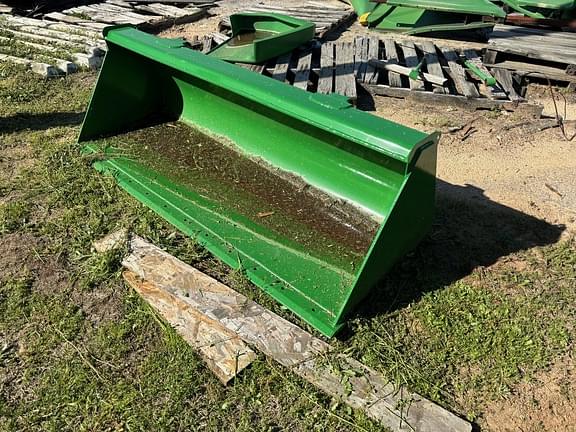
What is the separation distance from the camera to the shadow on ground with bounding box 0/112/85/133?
4.72m

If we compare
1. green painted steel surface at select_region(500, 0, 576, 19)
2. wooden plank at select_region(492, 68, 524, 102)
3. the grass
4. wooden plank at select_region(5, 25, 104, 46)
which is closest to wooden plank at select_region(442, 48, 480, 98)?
wooden plank at select_region(492, 68, 524, 102)

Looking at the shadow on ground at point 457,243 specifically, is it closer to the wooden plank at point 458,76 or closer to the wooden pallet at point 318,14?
the wooden plank at point 458,76

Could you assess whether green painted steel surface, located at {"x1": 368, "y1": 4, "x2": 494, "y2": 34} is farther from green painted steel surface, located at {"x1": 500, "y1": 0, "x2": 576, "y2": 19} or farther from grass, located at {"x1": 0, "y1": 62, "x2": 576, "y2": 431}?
grass, located at {"x1": 0, "y1": 62, "x2": 576, "y2": 431}

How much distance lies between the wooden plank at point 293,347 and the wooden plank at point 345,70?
3.16 metres

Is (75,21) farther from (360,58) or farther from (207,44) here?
(360,58)

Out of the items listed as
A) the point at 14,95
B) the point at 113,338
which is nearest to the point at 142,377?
the point at 113,338

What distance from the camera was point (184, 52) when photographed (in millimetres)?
3566

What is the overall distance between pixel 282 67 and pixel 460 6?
276cm

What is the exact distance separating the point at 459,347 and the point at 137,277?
1.88m

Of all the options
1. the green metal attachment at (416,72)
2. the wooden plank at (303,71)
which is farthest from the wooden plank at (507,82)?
the wooden plank at (303,71)

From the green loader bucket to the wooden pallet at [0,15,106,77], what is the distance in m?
2.38

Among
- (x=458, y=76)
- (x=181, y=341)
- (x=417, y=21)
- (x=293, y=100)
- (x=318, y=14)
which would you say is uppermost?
(x=293, y=100)

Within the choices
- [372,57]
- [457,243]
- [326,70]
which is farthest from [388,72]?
[457,243]

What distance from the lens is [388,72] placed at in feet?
20.3
